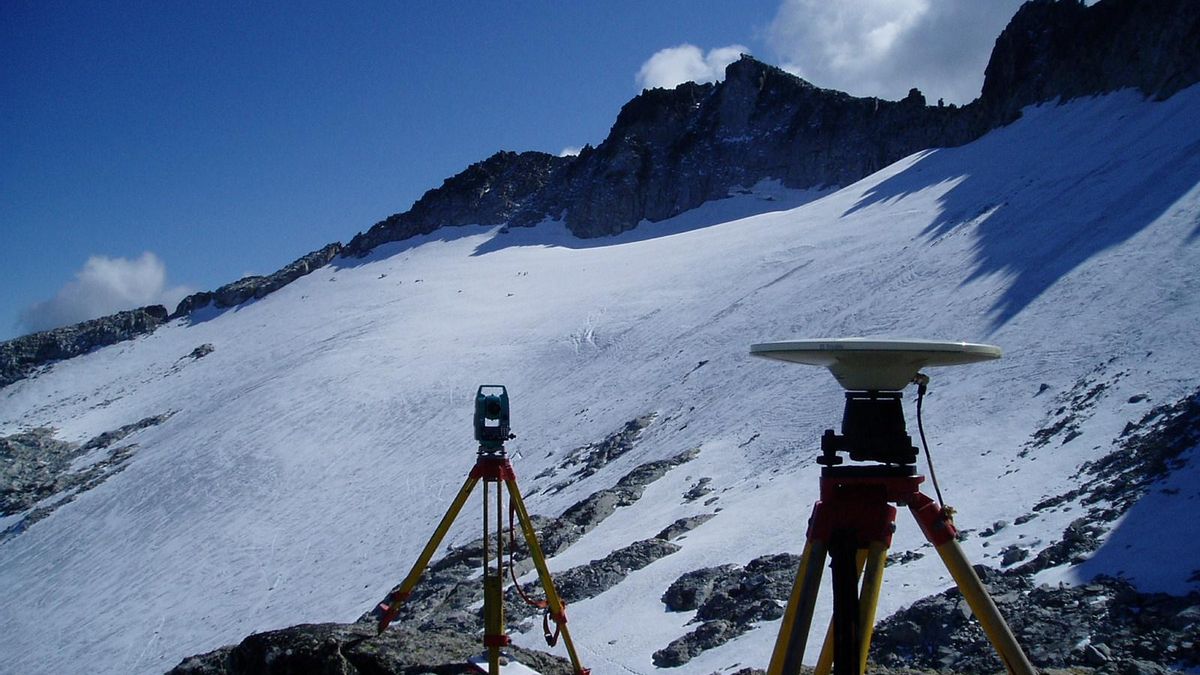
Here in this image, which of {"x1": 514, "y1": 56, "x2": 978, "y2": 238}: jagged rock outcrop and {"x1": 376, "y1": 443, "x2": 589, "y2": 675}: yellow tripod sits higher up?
{"x1": 514, "y1": 56, "x2": 978, "y2": 238}: jagged rock outcrop

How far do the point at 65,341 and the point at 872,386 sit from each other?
8090 centimetres

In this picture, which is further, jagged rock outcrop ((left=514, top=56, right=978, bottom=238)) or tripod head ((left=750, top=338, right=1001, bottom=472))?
jagged rock outcrop ((left=514, top=56, right=978, bottom=238))

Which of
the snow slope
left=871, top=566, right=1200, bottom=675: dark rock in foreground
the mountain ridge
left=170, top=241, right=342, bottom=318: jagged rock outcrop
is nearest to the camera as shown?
left=871, top=566, right=1200, bottom=675: dark rock in foreground

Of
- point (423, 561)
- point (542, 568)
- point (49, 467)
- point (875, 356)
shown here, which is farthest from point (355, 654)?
point (49, 467)

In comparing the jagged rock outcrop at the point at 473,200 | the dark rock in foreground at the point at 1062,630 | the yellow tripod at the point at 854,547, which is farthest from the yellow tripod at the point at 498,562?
the jagged rock outcrop at the point at 473,200

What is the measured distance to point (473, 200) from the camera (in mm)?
90250

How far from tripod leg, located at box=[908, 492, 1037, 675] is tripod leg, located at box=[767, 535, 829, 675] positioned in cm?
36

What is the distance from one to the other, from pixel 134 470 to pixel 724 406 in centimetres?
2772

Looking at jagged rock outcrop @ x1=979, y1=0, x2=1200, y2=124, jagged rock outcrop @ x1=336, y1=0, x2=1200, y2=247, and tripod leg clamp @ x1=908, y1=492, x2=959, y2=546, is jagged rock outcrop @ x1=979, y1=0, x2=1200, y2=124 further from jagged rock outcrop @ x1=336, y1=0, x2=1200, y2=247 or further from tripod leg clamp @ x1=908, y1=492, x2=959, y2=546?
tripod leg clamp @ x1=908, y1=492, x2=959, y2=546

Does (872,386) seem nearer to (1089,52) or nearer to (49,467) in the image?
(49,467)

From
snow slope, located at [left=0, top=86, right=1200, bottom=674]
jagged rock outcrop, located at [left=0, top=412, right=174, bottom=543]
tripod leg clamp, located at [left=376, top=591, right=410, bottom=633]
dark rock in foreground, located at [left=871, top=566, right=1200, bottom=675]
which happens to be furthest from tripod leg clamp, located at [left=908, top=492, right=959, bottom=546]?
jagged rock outcrop, located at [left=0, top=412, right=174, bottom=543]

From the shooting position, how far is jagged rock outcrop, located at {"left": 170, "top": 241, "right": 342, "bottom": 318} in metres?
73.3

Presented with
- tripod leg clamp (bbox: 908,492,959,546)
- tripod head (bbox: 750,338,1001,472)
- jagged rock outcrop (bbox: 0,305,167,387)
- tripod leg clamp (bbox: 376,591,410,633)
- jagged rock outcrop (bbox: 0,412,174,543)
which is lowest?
jagged rock outcrop (bbox: 0,412,174,543)

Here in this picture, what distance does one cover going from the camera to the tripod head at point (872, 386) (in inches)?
113
